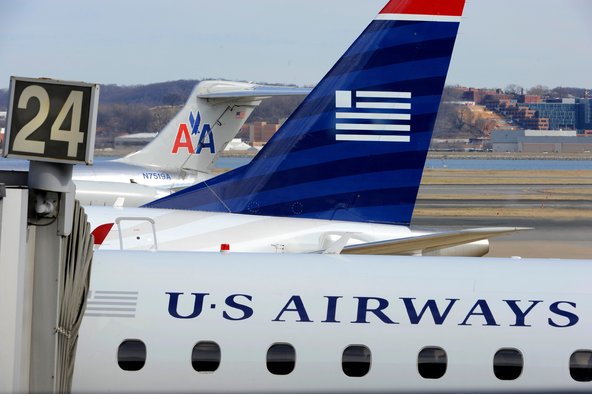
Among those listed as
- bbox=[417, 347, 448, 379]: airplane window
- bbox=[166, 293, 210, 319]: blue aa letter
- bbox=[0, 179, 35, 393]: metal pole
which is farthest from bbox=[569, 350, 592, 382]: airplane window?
bbox=[0, 179, 35, 393]: metal pole

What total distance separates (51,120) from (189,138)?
28.5 meters

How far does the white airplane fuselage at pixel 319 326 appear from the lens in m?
8.72

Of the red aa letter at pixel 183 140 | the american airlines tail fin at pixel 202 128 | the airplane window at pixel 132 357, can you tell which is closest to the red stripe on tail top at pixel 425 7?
the airplane window at pixel 132 357

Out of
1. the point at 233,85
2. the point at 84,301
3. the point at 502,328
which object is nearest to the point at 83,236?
the point at 84,301

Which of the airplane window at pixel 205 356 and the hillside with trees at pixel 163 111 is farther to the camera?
the hillside with trees at pixel 163 111

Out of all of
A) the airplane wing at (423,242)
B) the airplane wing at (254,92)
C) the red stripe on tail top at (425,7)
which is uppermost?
the airplane wing at (254,92)

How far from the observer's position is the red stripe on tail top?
16.4 meters

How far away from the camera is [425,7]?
16609 mm

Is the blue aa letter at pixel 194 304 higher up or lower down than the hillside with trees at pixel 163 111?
lower down

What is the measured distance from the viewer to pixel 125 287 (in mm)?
9008

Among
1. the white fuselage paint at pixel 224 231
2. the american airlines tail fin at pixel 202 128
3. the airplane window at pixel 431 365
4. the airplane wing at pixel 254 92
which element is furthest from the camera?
the american airlines tail fin at pixel 202 128

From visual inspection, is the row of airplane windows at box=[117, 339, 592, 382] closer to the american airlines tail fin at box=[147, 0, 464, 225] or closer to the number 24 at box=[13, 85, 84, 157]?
the number 24 at box=[13, 85, 84, 157]

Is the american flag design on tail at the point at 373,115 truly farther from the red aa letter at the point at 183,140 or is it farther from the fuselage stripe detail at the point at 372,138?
the red aa letter at the point at 183,140

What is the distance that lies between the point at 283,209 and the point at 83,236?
328 inches
